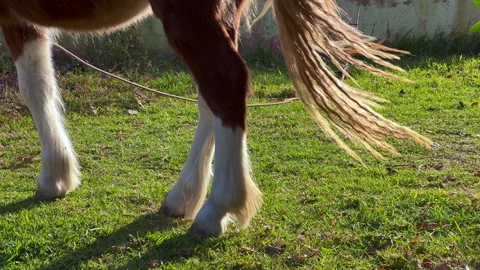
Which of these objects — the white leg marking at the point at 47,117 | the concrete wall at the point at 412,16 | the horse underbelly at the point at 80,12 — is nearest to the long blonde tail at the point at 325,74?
the horse underbelly at the point at 80,12

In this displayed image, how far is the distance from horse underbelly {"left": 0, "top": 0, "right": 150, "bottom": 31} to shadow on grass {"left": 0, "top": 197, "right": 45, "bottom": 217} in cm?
101

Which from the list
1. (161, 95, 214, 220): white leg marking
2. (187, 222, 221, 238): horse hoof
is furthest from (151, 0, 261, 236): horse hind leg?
(161, 95, 214, 220): white leg marking

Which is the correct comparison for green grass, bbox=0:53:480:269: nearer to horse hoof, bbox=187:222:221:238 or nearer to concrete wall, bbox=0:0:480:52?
horse hoof, bbox=187:222:221:238

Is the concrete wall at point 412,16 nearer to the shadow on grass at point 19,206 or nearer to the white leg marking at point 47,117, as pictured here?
the white leg marking at point 47,117

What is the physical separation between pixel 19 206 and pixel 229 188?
1382 millimetres

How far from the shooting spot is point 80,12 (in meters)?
3.84

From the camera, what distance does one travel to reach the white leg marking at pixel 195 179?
3.81m

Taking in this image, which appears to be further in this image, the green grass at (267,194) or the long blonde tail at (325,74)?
the long blonde tail at (325,74)

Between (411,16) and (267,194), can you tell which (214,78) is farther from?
(411,16)

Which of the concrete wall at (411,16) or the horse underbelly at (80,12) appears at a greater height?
the horse underbelly at (80,12)

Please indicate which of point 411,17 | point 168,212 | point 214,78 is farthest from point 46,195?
point 411,17

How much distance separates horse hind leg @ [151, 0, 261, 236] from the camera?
3.28 meters

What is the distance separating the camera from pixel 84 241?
11.5 feet

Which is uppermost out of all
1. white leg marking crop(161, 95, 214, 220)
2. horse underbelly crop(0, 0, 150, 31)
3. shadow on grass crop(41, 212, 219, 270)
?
horse underbelly crop(0, 0, 150, 31)
